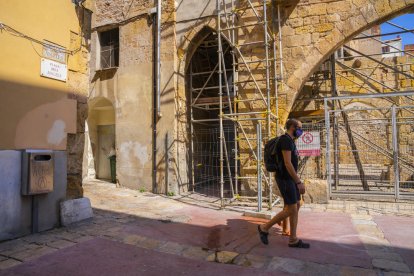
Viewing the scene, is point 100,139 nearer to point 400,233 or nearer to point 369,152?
point 369,152

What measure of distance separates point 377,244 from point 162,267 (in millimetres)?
2880

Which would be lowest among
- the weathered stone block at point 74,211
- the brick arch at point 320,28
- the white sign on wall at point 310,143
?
the weathered stone block at point 74,211

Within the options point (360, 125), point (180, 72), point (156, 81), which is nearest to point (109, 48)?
point (156, 81)

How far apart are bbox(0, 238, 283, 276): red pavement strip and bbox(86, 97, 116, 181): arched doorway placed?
749 centimetres

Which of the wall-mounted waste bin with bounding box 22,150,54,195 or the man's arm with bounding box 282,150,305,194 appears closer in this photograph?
the man's arm with bounding box 282,150,305,194

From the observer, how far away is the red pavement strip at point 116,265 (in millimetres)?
3455

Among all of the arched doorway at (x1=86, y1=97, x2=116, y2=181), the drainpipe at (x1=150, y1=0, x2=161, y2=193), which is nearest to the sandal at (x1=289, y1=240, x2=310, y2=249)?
the drainpipe at (x1=150, y1=0, x2=161, y2=193)

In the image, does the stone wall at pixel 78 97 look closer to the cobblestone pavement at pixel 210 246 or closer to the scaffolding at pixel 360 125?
the cobblestone pavement at pixel 210 246

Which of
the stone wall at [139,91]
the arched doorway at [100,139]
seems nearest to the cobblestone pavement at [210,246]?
the stone wall at [139,91]

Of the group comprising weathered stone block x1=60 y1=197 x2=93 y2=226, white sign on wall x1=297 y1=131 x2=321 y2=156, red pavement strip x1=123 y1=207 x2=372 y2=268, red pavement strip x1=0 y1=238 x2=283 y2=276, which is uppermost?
white sign on wall x1=297 y1=131 x2=321 y2=156

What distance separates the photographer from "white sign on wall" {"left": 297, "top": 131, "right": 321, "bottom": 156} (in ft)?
25.8

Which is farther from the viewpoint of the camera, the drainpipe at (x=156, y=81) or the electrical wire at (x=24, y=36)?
the drainpipe at (x=156, y=81)

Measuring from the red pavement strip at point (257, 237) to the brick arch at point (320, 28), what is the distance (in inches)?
116

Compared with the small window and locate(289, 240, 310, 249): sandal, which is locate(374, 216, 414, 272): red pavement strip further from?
the small window
